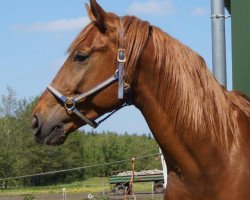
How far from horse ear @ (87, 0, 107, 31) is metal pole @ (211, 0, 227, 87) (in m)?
2.37

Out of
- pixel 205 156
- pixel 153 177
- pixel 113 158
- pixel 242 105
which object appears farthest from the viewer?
pixel 113 158

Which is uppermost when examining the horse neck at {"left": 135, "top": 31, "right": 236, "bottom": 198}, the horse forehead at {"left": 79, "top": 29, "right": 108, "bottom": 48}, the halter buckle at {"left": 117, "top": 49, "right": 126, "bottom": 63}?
the horse forehead at {"left": 79, "top": 29, "right": 108, "bottom": 48}

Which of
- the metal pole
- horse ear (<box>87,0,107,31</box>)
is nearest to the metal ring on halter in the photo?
horse ear (<box>87,0,107,31</box>)

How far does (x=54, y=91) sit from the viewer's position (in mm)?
3145

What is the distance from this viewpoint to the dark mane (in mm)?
3115

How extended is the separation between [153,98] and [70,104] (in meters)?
0.50

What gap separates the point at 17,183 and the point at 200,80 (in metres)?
56.1

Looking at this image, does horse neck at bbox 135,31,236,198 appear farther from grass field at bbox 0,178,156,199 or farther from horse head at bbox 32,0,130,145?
grass field at bbox 0,178,156,199

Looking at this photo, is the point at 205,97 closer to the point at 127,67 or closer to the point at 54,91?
the point at 127,67

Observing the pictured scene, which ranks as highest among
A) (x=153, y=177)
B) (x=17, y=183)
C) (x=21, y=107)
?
(x=21, y=107)

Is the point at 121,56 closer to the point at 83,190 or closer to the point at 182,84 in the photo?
the point at 182,84

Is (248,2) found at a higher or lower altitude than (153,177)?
higher

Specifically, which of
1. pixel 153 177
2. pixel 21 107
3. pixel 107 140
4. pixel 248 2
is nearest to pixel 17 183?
pixel 21 107

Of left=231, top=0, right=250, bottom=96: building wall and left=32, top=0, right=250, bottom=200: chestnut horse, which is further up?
left=231, top=0, right=250, bottom=96: building wall
